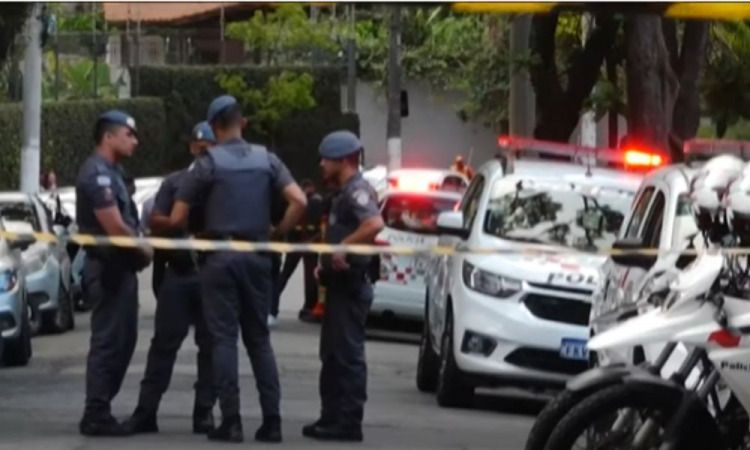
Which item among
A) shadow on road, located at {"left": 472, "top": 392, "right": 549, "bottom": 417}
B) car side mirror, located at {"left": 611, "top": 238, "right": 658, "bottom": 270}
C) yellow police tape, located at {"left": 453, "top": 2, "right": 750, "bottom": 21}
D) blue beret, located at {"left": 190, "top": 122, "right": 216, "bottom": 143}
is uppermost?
yellow police tape, located at {"left": 453, "top": 2, "right": 750, "bottom": 21}

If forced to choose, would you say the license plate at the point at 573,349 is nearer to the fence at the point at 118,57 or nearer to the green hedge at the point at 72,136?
the green hedge at the point at 72,136

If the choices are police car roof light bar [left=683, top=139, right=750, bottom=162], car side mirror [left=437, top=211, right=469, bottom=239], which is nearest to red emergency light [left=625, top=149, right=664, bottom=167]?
car side mirror [left=437, top=211, right=469, bottom=239]

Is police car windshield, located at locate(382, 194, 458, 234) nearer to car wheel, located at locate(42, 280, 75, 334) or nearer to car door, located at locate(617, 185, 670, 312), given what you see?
car wheel, located at locate(42, 280, 75, 334)

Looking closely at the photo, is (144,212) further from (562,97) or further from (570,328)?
(562,97)

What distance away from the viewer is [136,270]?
39.2ft

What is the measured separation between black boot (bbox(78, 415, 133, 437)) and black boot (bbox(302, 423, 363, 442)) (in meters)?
1.11

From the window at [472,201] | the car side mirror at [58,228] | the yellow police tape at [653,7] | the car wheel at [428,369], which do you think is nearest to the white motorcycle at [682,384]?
the window at [472,201]

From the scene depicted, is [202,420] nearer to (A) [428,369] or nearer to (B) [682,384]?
(A) [428,369]

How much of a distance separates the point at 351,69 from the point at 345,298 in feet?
137

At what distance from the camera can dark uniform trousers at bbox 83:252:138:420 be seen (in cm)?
1184

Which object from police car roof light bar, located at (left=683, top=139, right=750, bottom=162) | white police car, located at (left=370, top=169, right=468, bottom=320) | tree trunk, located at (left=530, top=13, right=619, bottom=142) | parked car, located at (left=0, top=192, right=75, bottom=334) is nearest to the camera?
police car roof light bar, located at (left=683, top=139, right=750, bottom=162)

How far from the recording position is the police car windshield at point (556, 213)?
14508 mm

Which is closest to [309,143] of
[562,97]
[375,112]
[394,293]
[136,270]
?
[375,112]

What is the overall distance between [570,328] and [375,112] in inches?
1861
